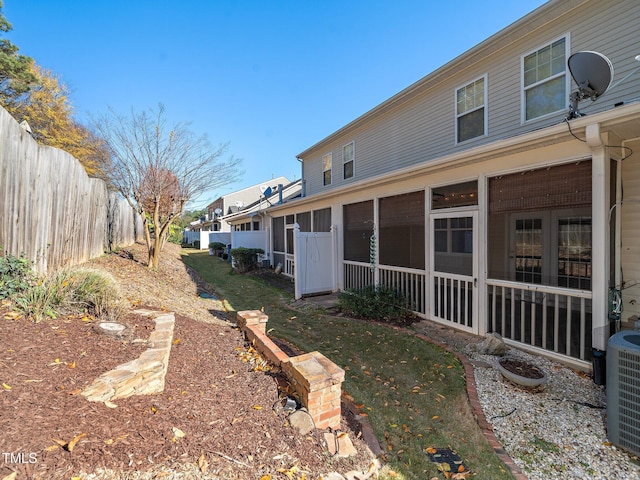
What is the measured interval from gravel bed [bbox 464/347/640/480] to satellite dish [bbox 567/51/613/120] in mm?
3319

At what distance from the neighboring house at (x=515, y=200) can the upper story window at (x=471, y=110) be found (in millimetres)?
26

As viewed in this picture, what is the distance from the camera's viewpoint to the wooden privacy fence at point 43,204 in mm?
4043

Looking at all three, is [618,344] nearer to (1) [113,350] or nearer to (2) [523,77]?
(1) [113,350]

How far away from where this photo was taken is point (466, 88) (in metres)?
7.10

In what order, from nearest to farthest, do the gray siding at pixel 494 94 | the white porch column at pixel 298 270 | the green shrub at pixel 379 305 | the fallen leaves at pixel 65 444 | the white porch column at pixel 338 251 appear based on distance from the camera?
the fallen leaves at pixel 65 444
the gray siding at pixel 494 94
the green shrub at pixel 379 305
the white porch column at pixel 298 270
the white porch column at pixel 338 251

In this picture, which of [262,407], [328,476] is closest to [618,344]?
[328,476]

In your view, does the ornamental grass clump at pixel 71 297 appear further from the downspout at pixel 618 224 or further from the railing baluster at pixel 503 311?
the downspout at pixel 618 224

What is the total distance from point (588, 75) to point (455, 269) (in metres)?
3.25

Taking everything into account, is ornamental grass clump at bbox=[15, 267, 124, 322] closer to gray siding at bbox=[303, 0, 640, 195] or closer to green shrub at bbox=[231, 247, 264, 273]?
gray siding at bbox=[303, 0, 640, 195]

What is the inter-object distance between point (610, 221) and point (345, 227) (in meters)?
5.52

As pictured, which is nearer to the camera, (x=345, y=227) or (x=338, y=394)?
(x=338, y=394)

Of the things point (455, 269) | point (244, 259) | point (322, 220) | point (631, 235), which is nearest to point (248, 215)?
point (244, 259)

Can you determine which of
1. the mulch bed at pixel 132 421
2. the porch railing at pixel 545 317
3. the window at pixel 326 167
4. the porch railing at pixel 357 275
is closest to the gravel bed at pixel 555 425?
the porch railing at pixel 545 317

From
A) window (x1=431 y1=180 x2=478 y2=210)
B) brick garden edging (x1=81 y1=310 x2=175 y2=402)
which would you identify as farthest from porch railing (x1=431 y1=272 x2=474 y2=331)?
brick garden edging (x1=81 y1=310 x2=175 y2=402)
